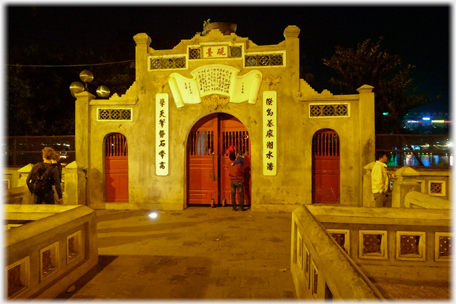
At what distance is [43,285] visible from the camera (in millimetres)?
3480

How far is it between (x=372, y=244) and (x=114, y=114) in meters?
7.88

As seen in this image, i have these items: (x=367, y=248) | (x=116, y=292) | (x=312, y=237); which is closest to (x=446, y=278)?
(x=367, y=248)

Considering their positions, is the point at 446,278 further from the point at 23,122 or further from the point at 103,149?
the point at 23,122

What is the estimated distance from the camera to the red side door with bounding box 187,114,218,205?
30.1 feet

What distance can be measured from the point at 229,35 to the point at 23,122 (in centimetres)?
1100

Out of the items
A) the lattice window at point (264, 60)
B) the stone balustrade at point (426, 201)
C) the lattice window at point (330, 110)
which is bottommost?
the stone balustrade at point (426, 201)

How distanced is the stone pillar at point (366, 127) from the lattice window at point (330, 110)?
418 millimetres

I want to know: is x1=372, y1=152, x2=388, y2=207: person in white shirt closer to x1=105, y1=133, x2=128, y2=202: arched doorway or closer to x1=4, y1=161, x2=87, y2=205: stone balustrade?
x1=105, y1=133, x2=128, y2=202: arched doorway

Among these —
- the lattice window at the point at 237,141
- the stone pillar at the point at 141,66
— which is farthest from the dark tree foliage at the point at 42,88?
the lattice window at the point at 237,141

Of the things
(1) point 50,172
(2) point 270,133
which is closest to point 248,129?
(2) point 270,133

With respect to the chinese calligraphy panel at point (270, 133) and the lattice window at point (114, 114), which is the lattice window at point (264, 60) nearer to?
the chinese calligraphy panel at point (270, 133)

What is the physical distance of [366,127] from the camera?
815 centimetres

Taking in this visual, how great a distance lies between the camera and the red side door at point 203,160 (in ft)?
30.1

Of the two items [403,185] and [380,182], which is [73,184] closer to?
[380,182]
